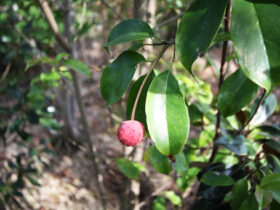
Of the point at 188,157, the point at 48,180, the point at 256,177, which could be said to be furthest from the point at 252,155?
the point at 48,180

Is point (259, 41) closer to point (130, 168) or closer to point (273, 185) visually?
point (273, 185)

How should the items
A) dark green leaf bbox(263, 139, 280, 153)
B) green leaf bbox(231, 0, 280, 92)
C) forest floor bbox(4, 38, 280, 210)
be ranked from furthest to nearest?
1. forest floor bbox(4, 38, 280, 210)
2. dark green leaf bbox(263, 139, 280, 153)
3. green leaf bbox(231, 0, 280, 92)

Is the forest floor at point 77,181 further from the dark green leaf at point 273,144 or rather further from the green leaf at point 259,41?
the green leaf at point 259,41

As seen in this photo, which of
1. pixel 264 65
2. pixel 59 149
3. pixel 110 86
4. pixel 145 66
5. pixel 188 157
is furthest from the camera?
pixel 59 149

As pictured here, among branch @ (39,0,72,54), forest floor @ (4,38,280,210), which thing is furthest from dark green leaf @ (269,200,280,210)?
forest floor @ (4,38,280,210)

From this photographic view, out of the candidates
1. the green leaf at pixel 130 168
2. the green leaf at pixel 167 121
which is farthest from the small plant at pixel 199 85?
the green leaf at pixel 130 168

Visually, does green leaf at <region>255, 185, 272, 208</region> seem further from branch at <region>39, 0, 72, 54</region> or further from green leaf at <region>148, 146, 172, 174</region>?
branch at <region>39, 0, 72, 54</region>

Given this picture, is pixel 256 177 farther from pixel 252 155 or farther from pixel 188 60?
pixel 188 60

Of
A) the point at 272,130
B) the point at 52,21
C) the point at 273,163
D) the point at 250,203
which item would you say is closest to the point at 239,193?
the point at 250,203
